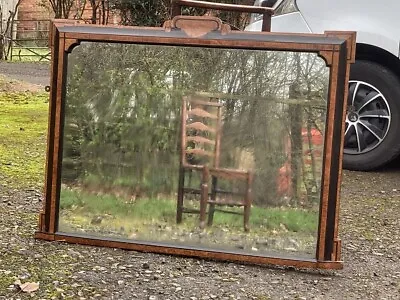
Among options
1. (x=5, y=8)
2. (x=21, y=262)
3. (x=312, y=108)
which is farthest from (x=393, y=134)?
(x=5, y=8)

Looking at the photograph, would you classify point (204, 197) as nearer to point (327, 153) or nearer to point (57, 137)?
point (327, 153)

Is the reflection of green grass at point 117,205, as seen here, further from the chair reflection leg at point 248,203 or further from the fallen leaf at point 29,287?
the fallen leaf at point 29,287

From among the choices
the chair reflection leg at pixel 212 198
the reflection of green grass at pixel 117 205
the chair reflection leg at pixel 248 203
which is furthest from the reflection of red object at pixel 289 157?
the reflection of green grass at pixel 117 205

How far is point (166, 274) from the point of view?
2855 mm

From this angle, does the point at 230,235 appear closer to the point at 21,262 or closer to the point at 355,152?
the point at 21,262

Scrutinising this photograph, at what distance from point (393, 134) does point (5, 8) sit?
75.1 ft

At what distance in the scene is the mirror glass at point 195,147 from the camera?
303 centimetres

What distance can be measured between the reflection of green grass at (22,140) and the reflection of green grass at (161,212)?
117 centimetres

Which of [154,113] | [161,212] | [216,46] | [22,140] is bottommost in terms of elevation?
[161,212]

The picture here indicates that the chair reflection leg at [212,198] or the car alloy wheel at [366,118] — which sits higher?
the car alloy wheel at [366,118]

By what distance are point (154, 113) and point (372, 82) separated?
2511 mm

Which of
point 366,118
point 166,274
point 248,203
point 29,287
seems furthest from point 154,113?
point 366,118

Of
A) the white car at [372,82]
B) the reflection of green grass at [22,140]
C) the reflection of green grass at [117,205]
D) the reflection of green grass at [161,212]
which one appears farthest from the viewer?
the white car at [372,82]

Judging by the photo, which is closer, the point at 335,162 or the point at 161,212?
the point at 335,162
